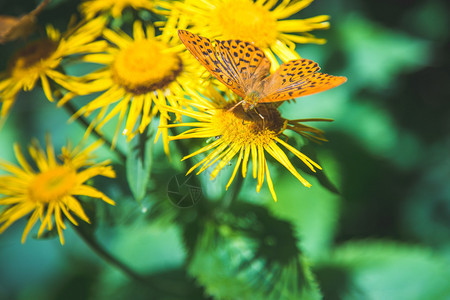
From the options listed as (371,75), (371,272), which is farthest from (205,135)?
(371,75)

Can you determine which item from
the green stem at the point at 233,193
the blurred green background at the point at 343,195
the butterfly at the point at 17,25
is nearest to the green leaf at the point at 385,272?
the blurred green background at the point at 343,195

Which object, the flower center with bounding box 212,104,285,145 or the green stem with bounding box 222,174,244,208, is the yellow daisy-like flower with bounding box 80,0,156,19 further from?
the green stem with bounding box 222,174,244,208

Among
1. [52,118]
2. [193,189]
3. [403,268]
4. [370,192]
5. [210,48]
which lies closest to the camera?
[210,48]

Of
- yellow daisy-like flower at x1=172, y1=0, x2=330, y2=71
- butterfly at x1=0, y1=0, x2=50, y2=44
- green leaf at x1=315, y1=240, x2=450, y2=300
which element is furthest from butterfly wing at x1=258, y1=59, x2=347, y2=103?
green leaf at x1=315, y1=240, x2=450, y2=300

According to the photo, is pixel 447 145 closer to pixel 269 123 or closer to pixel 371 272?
pixel 371 272

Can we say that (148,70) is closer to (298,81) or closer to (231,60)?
(231,60)

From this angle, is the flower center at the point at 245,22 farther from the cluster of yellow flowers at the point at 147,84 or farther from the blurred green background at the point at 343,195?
the blurred green background at the point at 343,195
